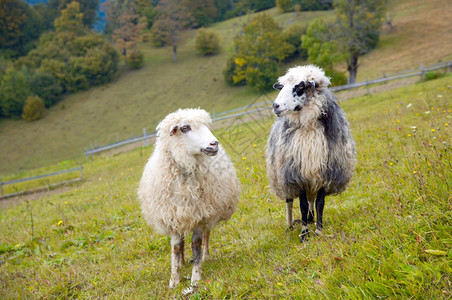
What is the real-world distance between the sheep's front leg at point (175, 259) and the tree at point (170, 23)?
55.1 metres

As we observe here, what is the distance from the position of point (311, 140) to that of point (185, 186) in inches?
69.6

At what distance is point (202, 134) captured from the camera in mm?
4465

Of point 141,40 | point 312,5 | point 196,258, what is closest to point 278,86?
point 196,258

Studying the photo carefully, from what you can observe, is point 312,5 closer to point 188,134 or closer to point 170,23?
point 170,23

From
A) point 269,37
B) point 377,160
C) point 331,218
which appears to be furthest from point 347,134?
point 269,37

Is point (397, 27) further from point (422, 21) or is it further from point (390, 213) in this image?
point (390, 213)

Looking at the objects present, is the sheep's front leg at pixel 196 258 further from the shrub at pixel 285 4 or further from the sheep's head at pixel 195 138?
the shrub at pixel 285 4

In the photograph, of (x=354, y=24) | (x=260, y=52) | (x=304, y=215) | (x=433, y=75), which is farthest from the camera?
(x=260, y=52)

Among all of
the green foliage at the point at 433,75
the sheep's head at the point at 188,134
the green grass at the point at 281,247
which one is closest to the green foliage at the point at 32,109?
the green grass at the point at 281,247

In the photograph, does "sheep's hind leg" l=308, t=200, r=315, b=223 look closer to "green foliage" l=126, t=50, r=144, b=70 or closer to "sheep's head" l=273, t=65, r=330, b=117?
"sheep's head" l=273, t=65, r=330, b=117

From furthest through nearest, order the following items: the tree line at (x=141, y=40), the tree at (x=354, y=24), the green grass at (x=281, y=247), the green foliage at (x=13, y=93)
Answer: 1. the green foliage at (x=13, y=93)
2. the tree line at (x=141, y=40)
3. the tree at (x=354, y=24)
4. the green grass at (x=281, y=247)

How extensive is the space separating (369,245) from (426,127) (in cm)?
619

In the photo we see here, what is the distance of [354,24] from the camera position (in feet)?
98.0

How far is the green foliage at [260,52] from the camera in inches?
1610
